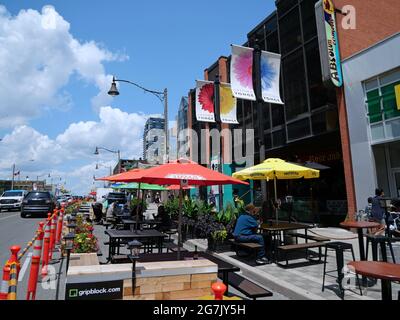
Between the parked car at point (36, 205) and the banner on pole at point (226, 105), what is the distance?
16389 mm

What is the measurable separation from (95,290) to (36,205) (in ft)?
73.1

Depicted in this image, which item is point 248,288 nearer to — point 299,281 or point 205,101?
point 299,281

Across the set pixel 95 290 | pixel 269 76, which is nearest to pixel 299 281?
pixel 95 290

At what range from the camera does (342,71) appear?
14164mm

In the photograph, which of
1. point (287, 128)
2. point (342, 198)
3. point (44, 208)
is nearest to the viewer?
point (342, 198)

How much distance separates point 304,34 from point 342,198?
30.9ft

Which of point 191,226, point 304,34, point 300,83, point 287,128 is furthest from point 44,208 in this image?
point 304,34

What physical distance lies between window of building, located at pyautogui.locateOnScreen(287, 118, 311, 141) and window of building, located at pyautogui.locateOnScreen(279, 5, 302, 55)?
4649 mm

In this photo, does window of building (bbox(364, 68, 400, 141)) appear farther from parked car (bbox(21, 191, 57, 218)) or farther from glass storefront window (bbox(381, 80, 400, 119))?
parked car (bbox(21, 191, 57, 218))

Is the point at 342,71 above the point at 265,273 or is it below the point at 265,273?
above

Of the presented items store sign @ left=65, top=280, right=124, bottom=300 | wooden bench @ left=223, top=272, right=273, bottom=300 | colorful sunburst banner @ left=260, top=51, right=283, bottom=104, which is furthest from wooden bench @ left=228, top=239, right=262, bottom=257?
colorful sunburst banner @ left=260, top=51, right=283, bottom=104

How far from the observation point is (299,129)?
17.0 m

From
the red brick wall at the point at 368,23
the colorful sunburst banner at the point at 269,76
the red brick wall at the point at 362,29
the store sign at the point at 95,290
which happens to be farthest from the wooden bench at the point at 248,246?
the red brick wall at the point at 368,23

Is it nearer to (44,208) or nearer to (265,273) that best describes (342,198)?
(265,273)
